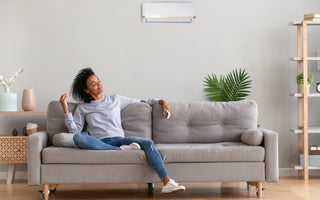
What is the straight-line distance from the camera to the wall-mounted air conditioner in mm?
5521

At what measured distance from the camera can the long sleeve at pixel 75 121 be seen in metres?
4.51

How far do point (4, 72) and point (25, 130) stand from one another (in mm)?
721

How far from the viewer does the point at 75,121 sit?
15.2ft

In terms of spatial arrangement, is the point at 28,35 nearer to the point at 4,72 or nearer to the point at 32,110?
the point at 4,72

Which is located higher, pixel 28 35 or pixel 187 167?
pixel 28 35

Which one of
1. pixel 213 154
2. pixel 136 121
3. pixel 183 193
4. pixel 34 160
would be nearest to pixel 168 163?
pixel 213 154

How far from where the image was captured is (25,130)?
535 centimetres

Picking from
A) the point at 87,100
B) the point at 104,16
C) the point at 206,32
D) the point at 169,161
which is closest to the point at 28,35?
the point at 104,16

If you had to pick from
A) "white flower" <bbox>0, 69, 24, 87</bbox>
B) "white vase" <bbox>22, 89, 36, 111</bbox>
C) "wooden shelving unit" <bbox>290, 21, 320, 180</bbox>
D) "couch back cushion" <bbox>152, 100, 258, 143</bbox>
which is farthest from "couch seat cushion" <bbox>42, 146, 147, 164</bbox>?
"wooden shelving unit" <bbox>290, 21, 320, 180</bbox>

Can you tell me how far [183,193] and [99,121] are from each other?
98cm

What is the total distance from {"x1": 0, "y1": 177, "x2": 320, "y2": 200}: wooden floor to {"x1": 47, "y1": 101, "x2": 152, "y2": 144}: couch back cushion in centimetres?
56

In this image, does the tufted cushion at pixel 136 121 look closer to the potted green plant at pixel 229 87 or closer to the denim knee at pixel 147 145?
the denim knee at pixel 147 145

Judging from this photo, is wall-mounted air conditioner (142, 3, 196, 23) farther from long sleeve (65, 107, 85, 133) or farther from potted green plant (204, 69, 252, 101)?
long sleeve (65, 107, 85, 133)

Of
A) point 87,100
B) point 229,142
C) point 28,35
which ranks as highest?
point 28,35
